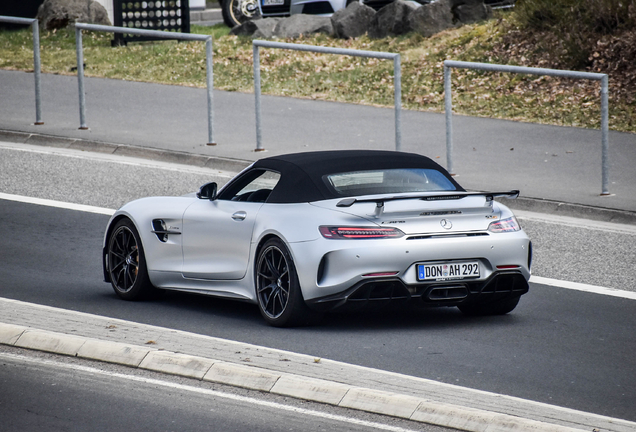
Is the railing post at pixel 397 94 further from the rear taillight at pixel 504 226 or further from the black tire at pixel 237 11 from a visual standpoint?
the black tire at pixel 237 11

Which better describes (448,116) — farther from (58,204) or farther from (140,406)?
(140,406)

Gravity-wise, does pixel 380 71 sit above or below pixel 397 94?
above

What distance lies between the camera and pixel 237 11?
31.7 m

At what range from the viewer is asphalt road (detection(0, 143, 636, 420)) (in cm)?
733

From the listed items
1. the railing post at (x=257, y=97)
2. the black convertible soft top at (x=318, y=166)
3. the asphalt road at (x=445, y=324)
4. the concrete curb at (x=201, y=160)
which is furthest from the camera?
the railing post at (x=257, y=97)

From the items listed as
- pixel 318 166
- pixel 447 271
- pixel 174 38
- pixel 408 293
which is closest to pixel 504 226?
pixel 447 271

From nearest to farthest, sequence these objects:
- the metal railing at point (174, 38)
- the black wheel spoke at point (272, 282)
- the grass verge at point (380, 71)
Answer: the black wheel spoke at point (272, 282)
the metal railing at point (174, 38)
the grass verge at point (380, 71)

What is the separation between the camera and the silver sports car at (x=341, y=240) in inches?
317

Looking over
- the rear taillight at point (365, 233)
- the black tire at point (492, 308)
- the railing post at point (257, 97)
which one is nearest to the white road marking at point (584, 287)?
the black tire at point (492, 308)

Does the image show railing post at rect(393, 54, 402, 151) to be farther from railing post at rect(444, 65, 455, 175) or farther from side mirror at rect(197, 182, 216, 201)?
side mirror at rect(197, 182, 216, 201)

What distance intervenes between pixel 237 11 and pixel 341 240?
24419mm

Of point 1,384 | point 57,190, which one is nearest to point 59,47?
point 57,190

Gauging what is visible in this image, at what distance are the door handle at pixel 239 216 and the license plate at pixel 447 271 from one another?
1443mm

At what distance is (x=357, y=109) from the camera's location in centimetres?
1967
